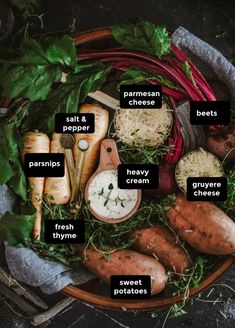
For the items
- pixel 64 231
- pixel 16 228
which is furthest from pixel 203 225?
pixel 16 228

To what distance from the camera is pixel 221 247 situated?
4.21 ft

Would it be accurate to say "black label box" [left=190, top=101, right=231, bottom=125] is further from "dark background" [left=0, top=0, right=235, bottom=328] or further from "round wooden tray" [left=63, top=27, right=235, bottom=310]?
"round wooden tray" [left=63, top=27, right=235, bottom=310]

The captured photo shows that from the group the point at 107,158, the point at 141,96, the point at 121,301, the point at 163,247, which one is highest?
the point at 141,96

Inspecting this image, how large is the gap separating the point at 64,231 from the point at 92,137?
23 centimetres

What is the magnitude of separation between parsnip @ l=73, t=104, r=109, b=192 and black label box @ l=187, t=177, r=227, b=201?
0.23 m

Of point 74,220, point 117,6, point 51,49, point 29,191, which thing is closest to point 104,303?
point 74,220

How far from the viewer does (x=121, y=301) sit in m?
1.35

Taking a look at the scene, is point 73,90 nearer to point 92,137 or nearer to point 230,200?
point 92,137

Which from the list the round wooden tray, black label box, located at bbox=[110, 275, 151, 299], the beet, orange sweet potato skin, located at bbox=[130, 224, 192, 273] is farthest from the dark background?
black label box, located at bbox=[110, 275, 151, 299]

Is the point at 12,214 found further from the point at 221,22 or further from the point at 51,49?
the point at 221,22

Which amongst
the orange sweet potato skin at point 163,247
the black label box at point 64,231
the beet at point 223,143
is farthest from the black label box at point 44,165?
the beet at point 223,143

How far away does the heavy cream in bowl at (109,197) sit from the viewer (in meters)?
1.33

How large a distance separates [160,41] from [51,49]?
0.24 metres

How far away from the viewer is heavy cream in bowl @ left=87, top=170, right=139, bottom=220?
4.37 ft
